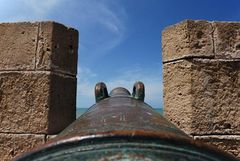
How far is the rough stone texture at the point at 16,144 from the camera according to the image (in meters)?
3.44

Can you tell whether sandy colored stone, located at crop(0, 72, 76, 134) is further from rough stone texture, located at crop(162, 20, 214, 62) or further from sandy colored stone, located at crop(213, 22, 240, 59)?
sandy colored stone, located at crop(213, 22, 240, 59)

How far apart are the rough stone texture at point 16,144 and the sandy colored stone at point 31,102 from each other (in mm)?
58

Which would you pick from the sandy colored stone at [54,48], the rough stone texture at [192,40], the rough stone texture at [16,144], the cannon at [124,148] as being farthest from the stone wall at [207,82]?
the cannon at [124,148]

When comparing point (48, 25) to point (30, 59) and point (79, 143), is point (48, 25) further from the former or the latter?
point (79, 143)

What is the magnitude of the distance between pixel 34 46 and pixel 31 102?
1.80ft

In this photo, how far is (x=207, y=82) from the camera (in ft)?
Answer: 11.1

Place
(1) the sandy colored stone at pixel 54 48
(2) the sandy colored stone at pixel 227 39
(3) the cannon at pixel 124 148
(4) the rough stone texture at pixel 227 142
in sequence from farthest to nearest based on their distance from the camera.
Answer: (1) the sandy colored stone at pixel 54 48, (2) the sandy colored stone at pixel 227 39, (4) the rough stone texture at pixel 227 142, (3) the cannon at pixel 124 148

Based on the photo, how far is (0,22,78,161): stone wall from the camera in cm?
347

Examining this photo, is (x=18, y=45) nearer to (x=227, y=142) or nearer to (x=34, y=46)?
(x=34, y=46)

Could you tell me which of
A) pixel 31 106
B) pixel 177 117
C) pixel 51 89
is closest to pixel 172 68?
pixel 177 117

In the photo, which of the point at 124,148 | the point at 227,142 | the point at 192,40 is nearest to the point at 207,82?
the point at 192,40

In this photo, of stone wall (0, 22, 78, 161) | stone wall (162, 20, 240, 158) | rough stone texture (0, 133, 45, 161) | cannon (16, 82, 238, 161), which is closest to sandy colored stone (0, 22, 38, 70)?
stone wall (0, 22, 78, 161)

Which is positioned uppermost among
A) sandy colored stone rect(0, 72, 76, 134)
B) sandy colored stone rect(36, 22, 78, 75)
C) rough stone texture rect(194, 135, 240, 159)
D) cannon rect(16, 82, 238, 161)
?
sandy colored stone rect(36, 22, 78, 75)

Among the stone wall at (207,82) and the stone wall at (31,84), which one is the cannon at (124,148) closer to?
the stone wall at (207,82)
